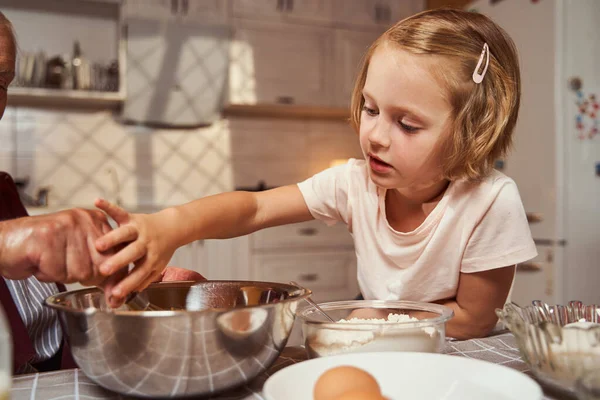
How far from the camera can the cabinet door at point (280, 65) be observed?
10.4 feet

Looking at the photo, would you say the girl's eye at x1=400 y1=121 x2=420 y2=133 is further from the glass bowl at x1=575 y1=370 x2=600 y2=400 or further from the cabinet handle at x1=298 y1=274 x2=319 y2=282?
the cabinet handle at x1=298 y1=274 x2=319 y2=282

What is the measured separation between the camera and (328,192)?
107 cm

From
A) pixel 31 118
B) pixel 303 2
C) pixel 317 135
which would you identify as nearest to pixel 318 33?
pixel 303 2

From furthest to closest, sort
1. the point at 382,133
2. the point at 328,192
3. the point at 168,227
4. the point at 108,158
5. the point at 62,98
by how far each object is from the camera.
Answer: the point at 108,158
the point at 62,98
the point at 328,192
the point at 382,133
the point at 168,227

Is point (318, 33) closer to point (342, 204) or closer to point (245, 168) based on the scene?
point (245, 168)

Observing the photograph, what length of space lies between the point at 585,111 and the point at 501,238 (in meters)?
1.80

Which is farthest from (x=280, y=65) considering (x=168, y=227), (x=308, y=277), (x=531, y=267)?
(x=168, y=227)

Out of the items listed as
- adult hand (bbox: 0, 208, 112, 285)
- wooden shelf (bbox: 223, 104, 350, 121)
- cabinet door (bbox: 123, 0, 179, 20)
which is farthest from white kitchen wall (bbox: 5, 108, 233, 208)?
adult hand (bbox: 0, 208, 112, 285)

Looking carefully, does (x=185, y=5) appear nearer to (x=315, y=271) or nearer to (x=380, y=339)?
(x=315, y=271)

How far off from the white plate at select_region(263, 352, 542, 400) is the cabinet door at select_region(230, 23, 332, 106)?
8.99ft

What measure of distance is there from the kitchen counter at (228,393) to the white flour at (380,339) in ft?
0.26

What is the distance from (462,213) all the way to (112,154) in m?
2.62

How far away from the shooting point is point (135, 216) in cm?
58

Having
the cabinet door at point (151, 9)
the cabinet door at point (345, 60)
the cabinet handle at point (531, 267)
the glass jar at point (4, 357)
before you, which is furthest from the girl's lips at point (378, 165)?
the cabinet door at point (345, 60)
